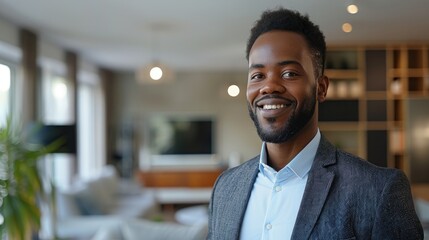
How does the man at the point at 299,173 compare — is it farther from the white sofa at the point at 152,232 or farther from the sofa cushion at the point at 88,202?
the sofa cushion at the point at 88,202

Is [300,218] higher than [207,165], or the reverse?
[300,218]

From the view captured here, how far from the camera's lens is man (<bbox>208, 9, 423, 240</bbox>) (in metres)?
0.87

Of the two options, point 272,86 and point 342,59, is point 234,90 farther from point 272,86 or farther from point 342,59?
point 272,86

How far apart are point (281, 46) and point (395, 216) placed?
0.38 metres

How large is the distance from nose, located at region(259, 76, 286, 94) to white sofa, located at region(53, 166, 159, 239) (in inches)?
97.8

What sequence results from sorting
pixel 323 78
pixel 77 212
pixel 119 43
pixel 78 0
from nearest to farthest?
pixel 323 78 → pixel 78 0 → pixel 77 212 → pixel 119 43

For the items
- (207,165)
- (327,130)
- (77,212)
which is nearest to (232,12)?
(327,130)

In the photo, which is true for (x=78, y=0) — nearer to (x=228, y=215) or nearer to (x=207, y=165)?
(x=228, y=215)

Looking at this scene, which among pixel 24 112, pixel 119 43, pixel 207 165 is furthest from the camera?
pixel 207 165

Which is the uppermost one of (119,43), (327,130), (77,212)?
(119,43)

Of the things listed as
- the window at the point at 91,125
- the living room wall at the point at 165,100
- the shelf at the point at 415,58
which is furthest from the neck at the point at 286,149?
the living room wall at the point at 165,100

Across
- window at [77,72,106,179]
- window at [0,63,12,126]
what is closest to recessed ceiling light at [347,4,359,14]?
window at [0,63,12,126]

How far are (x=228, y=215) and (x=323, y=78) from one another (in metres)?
0.36

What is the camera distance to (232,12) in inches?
56.4
